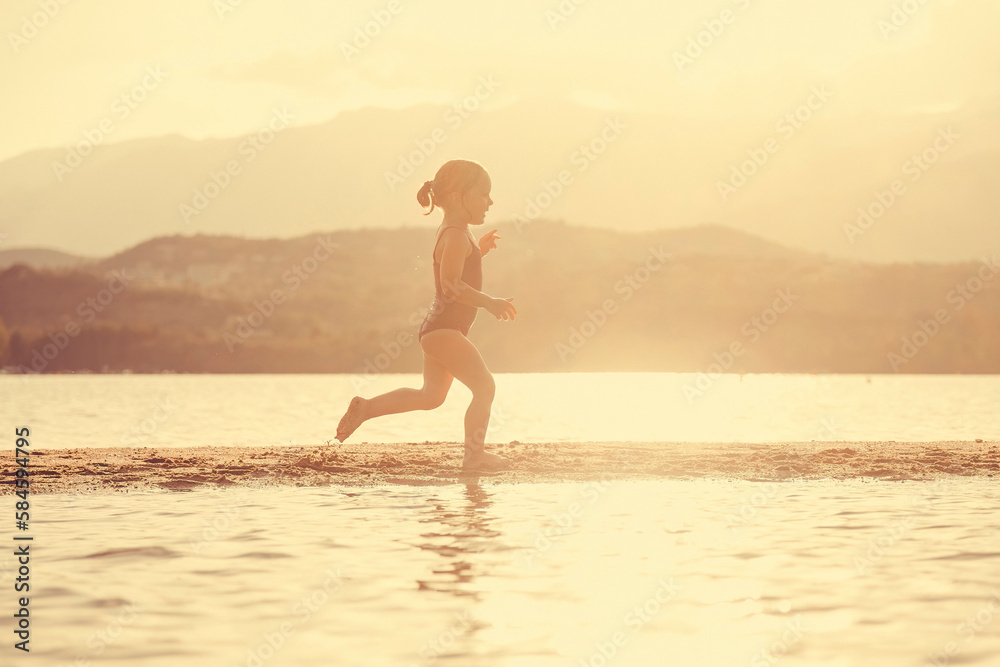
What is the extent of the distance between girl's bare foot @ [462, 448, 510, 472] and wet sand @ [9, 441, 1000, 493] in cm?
12

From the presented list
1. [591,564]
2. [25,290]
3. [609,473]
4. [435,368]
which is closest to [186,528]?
[591,564]

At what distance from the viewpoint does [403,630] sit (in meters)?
3.84

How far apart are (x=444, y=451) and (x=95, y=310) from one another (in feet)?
515

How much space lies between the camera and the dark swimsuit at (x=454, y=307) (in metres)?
8.76

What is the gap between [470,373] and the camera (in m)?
8.70

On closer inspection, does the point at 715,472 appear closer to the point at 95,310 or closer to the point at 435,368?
the point at 435,368

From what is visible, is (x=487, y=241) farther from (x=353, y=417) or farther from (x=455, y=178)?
(x=353, y=417)

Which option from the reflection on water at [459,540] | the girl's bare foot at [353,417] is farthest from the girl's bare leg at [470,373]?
the reflection on water at [459,540]

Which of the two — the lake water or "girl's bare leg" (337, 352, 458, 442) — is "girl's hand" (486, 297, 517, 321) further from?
the lake water

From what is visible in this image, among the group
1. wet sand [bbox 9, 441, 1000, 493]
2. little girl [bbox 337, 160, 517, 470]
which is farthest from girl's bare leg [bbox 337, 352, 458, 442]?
wet sand [bbox 9, 441, 1000, 493]

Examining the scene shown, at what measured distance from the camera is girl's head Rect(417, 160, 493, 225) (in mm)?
8773

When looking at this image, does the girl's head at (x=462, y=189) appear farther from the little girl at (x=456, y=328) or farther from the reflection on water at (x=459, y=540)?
the reflection on water at (x=459, y=540)

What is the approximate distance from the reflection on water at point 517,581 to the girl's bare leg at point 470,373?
55.1 inches

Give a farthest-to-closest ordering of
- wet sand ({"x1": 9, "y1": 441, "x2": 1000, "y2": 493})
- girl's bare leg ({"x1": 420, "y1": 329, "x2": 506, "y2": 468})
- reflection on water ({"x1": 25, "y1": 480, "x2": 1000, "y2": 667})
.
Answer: girl's bare leg ({"x1": 420, "y1": 329, "x2": 506, "y2": 468}) < wet sand ({"x1": 9, "y1": 441, "x2": 1000, "y2": 493}) < reflection on water ({"x1": 25, "y1": 480, "x2": 1000, "y2": 667})
